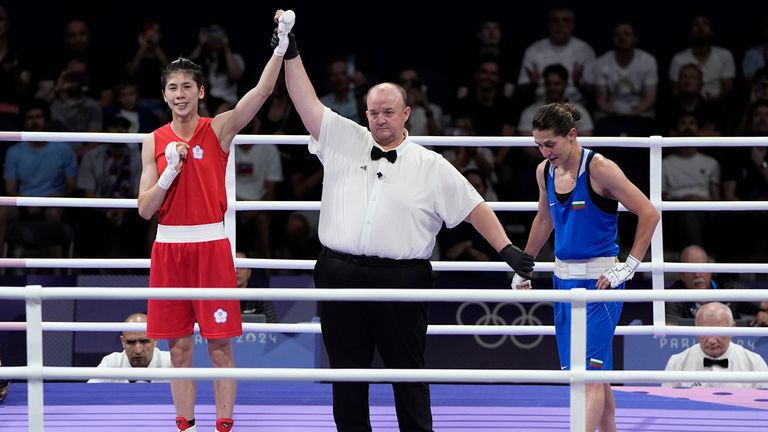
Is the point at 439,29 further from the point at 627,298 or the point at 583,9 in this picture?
the point at 627,298

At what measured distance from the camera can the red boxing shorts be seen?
449cm

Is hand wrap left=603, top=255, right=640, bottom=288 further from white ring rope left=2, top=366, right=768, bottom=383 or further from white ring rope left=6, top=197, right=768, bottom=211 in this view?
white ring rope left=6, top=197, right=768, bottom=211

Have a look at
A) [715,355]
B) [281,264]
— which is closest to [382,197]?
[281,264]

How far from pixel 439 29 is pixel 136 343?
16.5 ft

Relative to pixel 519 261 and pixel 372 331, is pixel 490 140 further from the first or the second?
pixel 372 331

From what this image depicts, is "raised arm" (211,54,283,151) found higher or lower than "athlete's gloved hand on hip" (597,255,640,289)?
higher

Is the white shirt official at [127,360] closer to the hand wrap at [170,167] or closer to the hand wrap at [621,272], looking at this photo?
the hand wrap at [170,167]

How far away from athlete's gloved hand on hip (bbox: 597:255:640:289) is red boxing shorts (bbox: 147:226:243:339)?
4.50 feet

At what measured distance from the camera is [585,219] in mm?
4438

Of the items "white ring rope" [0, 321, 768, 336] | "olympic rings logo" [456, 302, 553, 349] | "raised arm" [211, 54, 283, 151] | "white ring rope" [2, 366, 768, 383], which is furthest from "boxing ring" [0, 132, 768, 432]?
"olympic rings logo" [456, 302, 553, 349]

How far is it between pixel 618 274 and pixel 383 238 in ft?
2.96

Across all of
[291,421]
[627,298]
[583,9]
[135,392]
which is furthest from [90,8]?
[627,298]

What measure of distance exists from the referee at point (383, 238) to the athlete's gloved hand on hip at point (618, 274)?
0.33 metres

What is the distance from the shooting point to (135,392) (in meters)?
5.50
